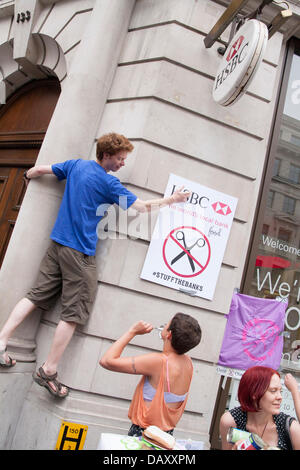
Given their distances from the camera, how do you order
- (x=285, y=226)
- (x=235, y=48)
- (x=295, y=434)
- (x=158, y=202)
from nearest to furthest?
(x=295, y=434)
(x=158, y=202)
(x=235, y=48)
(x=285, y=226)

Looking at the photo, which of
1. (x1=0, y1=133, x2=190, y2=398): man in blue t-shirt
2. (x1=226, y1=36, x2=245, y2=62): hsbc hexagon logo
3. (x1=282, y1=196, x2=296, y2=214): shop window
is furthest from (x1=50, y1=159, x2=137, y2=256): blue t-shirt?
(x1=282, y1=196, x2=296, y2=214): shop window

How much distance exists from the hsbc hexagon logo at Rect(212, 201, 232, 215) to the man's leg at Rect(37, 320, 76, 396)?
2128 mm

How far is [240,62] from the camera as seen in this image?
3.70 metres

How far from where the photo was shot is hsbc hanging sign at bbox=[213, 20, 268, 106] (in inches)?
139

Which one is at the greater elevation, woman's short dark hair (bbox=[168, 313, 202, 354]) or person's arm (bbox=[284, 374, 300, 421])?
woman's short dark hair (bbox=[168, 313, 202, 354])

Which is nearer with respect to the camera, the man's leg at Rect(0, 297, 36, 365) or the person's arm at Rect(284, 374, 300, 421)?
the person's arm at Rect(284, 374, 300, 421)

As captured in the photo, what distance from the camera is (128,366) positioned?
2.56 metres

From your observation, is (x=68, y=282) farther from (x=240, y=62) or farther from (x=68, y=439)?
(x=240, y=62)

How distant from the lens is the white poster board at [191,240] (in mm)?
4086

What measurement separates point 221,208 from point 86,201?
1.65m

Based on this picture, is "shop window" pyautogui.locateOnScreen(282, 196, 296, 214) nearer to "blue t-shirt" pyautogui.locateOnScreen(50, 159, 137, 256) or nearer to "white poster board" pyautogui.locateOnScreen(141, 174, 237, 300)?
"white poster board" pyautogui.locateOnScreen(141, 174, 237, 300)

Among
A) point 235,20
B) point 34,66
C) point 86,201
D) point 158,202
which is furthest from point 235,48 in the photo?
point 34,66

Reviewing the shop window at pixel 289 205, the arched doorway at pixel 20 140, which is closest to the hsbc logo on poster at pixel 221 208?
the shop window at pixel 289 205
